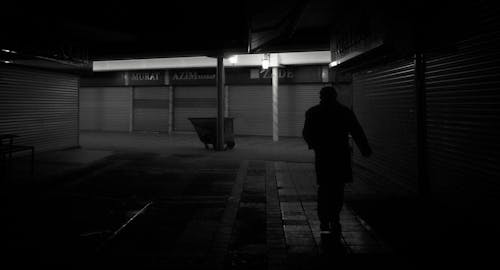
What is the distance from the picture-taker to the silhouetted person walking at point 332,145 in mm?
4254

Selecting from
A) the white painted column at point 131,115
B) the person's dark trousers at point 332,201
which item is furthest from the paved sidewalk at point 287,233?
the white painted column at point 131,115

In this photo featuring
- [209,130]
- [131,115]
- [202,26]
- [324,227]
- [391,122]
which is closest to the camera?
[324,227]

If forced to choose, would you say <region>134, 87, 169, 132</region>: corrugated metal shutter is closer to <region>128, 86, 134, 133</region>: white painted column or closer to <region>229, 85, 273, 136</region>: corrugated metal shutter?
<region>128, 86, 134, 133</region>: white painted column

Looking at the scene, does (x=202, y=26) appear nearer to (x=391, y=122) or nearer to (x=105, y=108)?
(x=391, y=122)

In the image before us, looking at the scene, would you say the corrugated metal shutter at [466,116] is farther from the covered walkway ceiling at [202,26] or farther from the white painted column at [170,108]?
the white painted column at [170,108]

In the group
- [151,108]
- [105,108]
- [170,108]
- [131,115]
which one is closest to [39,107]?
[170,108]

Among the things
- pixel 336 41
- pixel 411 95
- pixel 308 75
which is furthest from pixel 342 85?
pixel 411 95

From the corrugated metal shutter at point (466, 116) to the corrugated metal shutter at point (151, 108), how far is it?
17.4m

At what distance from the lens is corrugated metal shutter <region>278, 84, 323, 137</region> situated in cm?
1894

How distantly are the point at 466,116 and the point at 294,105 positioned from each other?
46.5ft

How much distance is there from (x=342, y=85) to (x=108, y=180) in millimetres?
13479

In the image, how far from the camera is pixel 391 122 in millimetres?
7672

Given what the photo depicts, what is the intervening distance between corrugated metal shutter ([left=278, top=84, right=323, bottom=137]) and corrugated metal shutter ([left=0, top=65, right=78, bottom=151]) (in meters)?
10.5

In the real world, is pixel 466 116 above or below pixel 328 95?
below
